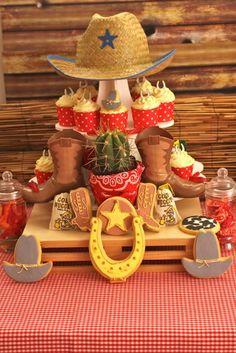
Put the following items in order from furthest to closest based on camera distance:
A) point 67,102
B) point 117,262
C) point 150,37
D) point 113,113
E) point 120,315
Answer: point 150,37 → point 67,102 → point 113,113 → point 117,262 → point 120,315

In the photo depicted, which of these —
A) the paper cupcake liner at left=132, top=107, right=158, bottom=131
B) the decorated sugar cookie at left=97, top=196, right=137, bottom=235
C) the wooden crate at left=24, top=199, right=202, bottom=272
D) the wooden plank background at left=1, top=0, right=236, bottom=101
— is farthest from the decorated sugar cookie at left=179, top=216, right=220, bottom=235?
the wooden plank background at left=1, top=0, right=236, bottom=101

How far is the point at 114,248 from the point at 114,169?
0.59ft

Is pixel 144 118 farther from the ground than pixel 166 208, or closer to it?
farther from the ground

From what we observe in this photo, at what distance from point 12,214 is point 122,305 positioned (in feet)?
1.32

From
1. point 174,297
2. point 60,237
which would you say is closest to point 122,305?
point 174,297

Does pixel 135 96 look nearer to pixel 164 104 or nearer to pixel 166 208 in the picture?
pixel 164 104

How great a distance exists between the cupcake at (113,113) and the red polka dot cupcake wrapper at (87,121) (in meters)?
0.02

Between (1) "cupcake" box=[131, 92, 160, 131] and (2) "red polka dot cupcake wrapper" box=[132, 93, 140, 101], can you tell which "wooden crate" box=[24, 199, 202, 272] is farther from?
(2) "red polka dot cupcake wrapper" box=[132, 93, 140, 101]

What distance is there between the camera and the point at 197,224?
143 centimetres

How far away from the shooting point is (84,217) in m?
1.45

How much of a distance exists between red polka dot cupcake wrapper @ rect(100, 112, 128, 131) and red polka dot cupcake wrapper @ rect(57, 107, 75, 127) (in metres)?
0.12

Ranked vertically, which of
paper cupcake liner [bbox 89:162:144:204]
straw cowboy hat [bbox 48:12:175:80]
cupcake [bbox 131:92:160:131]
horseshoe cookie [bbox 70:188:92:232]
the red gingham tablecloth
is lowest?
the red gingham tablecloth

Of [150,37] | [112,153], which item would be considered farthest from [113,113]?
[150,37]

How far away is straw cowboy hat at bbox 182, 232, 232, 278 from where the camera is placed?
1.38 metres
